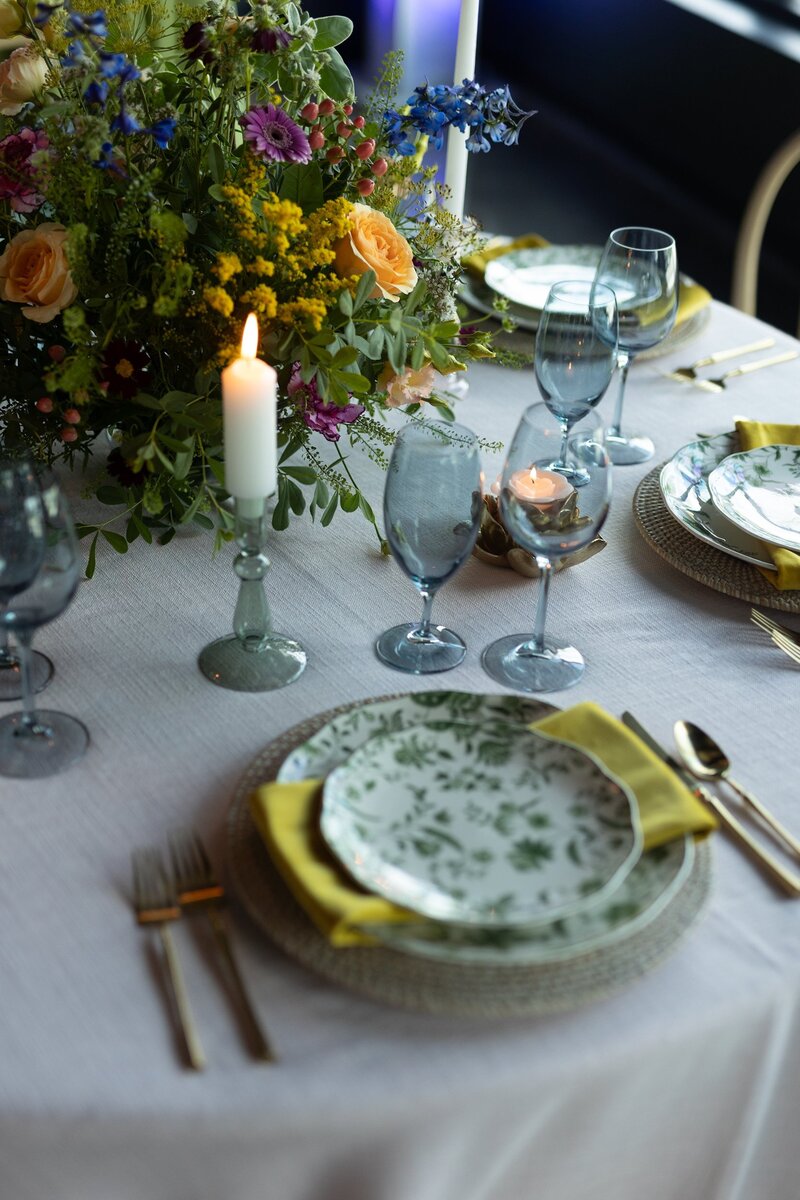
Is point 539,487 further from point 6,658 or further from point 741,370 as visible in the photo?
point 741,370

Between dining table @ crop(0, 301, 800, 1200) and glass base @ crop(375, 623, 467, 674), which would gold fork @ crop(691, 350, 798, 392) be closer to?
dining table @ crop(0, 301, 800, 1200)

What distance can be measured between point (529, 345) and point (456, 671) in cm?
67

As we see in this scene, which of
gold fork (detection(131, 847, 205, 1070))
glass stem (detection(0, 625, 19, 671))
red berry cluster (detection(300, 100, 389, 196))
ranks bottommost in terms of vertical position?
glass stem (detection(0, 625, 19, 671))

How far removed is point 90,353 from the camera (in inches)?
42.6

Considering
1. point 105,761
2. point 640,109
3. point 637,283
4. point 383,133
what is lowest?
point 640,109

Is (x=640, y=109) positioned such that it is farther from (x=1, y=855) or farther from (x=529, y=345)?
(x=1, y=855)

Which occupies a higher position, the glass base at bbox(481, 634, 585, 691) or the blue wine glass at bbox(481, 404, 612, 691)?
the blue wine glass at bbox(481, 404, 612, 691)

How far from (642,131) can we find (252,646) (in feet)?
13.4

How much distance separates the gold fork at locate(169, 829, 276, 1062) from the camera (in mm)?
741

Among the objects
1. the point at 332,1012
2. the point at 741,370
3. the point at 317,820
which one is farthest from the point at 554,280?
the point at 332,1012


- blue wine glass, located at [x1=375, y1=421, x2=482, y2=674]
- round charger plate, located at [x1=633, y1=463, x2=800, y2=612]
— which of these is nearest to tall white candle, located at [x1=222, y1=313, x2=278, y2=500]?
blue wine glass, located at [x1=375, y1=421, x2=482, y2=674]

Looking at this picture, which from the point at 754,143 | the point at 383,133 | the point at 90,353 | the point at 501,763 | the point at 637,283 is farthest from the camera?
the point at 754,143

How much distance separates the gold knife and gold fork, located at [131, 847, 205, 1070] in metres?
0.38

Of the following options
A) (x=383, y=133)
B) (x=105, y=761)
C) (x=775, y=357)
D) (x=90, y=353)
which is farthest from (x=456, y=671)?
(x=775, y=357)
